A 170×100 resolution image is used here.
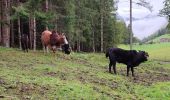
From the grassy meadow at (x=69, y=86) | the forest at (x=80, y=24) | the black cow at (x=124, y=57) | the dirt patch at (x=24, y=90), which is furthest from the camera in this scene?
the forest at (x=80, y=24)

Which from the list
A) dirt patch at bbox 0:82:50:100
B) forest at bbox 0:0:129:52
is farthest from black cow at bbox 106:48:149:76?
forest at bbox 0:0:129:52

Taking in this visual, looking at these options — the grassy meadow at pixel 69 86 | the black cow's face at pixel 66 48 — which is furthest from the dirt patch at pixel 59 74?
the black cow's face at pixel 66 48

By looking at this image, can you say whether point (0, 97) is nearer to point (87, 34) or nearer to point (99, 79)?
point (99, 79)

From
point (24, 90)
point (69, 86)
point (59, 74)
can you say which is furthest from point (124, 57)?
point (24, 90)

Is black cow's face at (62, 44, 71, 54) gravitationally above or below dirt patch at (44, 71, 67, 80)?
above

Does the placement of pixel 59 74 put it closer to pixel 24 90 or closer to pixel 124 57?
pixel 24 90

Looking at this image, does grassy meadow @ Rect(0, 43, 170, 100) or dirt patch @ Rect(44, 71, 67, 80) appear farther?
dirt patch @ Rect(44, 71, 67, 80)

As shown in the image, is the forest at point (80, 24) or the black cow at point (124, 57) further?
the forest at point (80, 24)

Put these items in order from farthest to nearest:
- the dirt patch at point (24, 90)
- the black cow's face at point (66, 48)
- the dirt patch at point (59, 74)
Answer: the black cow's face at point (66, 48) → the dirt patch at point (59, 74) → the dirt patch at point (24, 90)

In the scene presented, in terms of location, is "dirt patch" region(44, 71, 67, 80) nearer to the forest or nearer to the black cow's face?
the black cow's face

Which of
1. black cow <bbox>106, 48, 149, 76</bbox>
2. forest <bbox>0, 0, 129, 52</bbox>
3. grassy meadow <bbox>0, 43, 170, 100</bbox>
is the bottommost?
grassy meadow <bbox>0, 43, 170, 100</bbox>

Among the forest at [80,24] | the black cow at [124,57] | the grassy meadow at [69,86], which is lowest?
the grassy meadow at [69,86]

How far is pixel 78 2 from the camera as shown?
225 ft

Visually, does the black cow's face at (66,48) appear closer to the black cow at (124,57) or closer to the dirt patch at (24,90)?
the black cow at (124,57)
